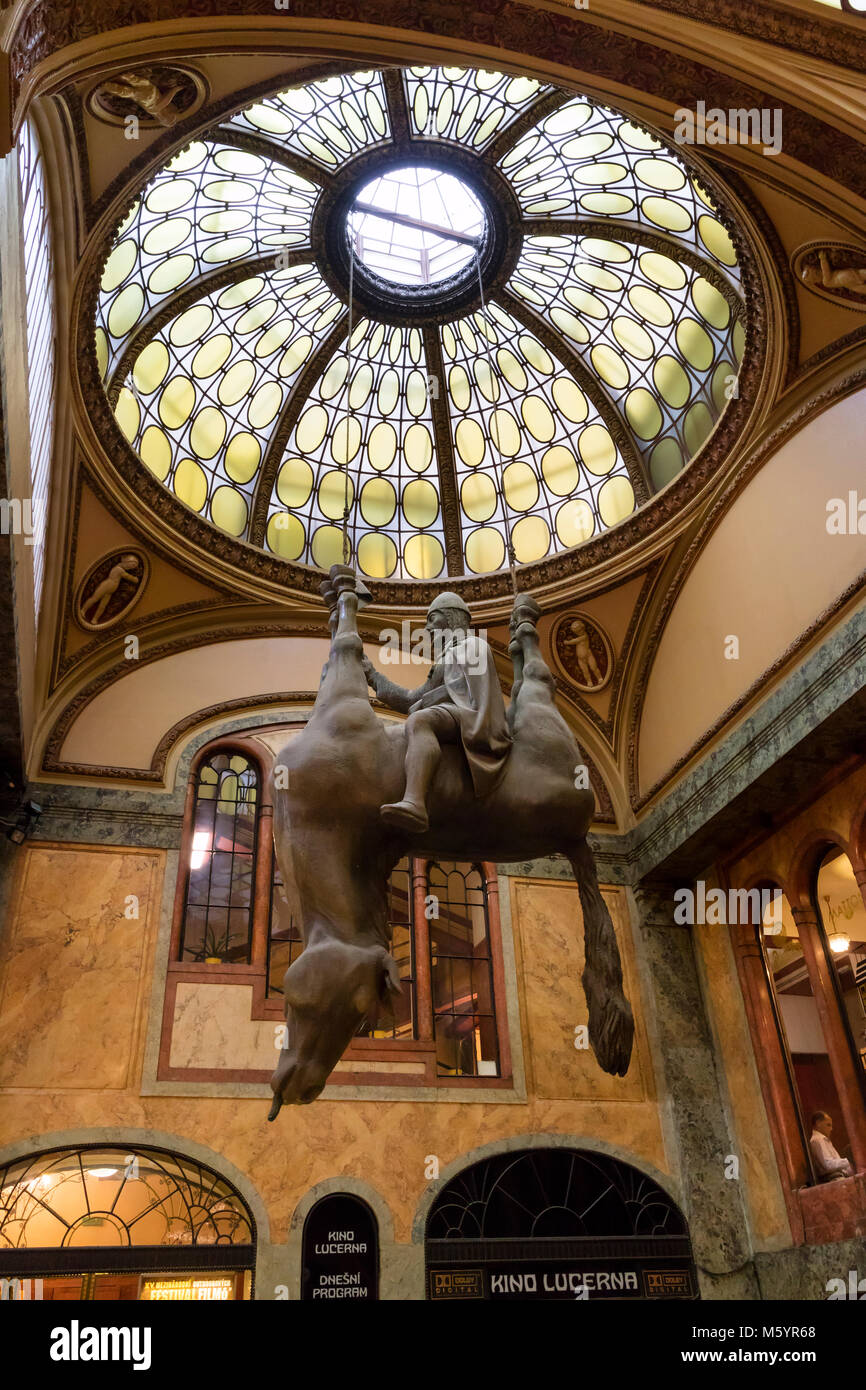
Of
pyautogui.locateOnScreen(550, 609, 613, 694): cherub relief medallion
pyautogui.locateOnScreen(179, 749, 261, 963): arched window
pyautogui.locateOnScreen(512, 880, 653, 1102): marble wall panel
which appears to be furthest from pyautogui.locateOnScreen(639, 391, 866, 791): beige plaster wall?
pyautogui.locateOnScreen(179, 749, 261, 963): arched window

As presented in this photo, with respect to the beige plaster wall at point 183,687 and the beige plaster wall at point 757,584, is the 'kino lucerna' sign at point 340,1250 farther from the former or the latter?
the beige plaster wall at point 757,584

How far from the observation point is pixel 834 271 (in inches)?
388

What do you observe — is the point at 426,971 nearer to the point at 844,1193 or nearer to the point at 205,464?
the point at 844,1193

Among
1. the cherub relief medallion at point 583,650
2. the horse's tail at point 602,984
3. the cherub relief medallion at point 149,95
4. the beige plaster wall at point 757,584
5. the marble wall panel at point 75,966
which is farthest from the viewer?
the cherub relief medallion at point 583,650

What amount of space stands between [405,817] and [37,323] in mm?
7312

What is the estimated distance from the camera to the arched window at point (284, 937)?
38.2ft

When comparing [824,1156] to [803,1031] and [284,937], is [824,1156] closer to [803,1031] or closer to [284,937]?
[803,1031]

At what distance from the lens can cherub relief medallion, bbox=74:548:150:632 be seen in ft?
42.2

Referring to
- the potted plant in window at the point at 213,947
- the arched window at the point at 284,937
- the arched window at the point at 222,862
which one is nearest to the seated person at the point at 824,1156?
the arched window at the point at 284,937

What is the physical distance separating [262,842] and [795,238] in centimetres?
876

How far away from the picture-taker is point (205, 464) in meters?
14.2

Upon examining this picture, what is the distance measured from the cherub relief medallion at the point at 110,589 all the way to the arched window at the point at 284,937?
2.09 m

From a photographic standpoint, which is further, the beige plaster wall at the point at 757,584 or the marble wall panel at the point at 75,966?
the marble wall panel at the point at 75,966

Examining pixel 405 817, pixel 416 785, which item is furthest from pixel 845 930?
pixel 405 817
